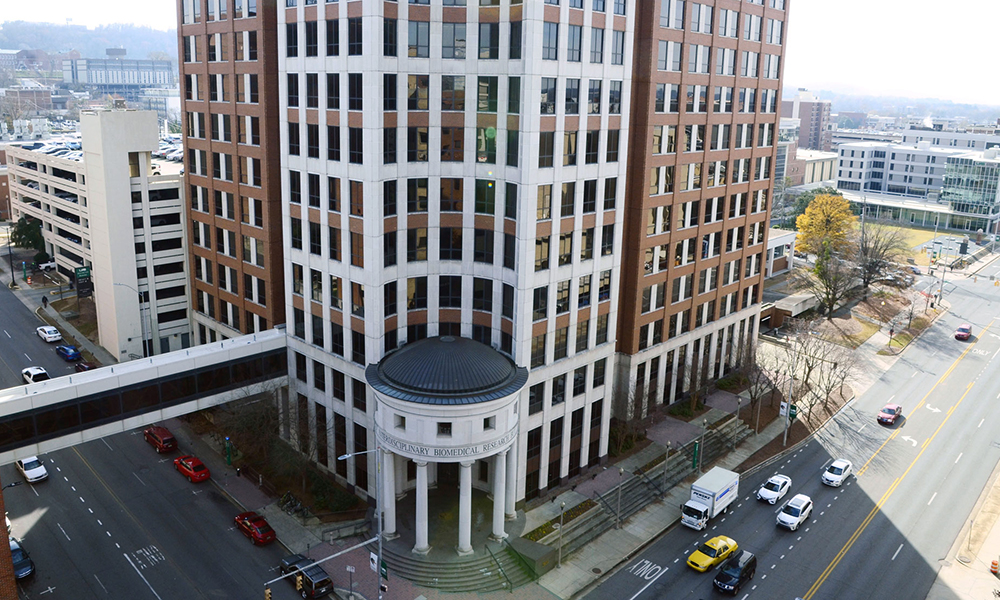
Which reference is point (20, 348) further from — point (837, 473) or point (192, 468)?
point (837, 473)

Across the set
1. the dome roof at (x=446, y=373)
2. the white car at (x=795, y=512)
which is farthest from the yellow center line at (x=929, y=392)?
the dome roof at (x=446, y=373)

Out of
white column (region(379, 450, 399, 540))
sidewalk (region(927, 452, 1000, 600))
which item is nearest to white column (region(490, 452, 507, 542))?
white column (region(379, 450, 399, 540))

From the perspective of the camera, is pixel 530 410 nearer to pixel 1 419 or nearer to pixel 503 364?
pixel 503 364

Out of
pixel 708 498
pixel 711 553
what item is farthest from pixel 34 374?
pixel 711 553

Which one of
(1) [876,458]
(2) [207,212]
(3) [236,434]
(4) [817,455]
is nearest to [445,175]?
(3) [236,434]

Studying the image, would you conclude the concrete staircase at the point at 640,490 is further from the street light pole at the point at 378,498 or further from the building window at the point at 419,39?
the building window at the point at 419,39
